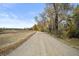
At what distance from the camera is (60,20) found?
124 inches

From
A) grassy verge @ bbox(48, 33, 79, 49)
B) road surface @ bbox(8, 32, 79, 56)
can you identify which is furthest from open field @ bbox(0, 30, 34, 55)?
grassy verge @ bbox(48, 33, 79, 49)

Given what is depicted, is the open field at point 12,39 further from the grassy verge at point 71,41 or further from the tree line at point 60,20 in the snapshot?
the grassy verge at point 71,41

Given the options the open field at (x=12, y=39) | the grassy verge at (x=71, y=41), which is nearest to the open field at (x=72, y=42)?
the grassy verge at (x=71, y=41)

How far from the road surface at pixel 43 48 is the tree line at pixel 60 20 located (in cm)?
11

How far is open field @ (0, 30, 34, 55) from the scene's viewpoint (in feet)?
9.91

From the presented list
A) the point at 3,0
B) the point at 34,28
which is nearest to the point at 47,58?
the point at 34,28

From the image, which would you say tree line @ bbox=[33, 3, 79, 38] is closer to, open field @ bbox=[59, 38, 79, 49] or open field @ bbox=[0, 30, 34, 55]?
open field @ bbox=[59, 38, 79, 49]

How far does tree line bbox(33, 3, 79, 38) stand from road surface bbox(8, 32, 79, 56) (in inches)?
4.3

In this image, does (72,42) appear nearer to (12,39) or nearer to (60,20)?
(60,20)

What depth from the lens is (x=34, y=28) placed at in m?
3.12

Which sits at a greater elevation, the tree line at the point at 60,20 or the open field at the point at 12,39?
the tree line at the point at 60,20

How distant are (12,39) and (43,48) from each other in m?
0.39

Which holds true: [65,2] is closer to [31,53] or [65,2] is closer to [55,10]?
[55,10]

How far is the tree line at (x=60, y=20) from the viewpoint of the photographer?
3.09 metres
